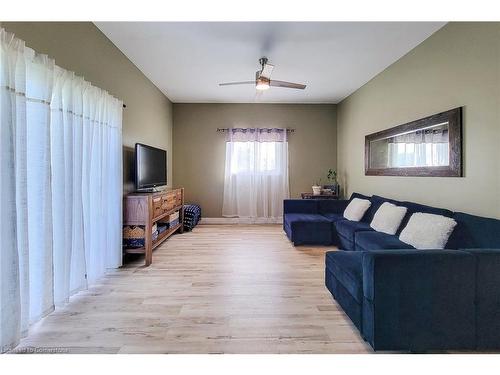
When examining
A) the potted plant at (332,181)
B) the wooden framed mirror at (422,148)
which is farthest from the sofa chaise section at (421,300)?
the potted plant at (332,181)

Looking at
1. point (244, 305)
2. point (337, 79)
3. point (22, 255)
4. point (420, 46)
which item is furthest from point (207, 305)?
Answer: point (337, 79)

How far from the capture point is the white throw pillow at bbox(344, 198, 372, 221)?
13.0ft

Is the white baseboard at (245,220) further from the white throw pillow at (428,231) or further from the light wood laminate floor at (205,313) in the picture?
the white throw pillow at (428,231)

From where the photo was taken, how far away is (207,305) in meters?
2.28

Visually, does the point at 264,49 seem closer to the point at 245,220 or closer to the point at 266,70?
the point at 266,70

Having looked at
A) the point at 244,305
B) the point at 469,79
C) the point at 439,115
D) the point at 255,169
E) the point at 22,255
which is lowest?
the point at 244,305

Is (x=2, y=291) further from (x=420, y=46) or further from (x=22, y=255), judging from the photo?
(x=420, y=46)

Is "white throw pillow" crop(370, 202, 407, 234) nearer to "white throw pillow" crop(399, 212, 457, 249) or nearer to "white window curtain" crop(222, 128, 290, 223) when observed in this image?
"white throw pillow" crop(399, 212, 457, 249)

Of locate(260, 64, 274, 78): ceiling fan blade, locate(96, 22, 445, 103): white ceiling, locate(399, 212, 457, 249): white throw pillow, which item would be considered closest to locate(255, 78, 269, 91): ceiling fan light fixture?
locate(260, 64, 274, 78): ceiling fan blade

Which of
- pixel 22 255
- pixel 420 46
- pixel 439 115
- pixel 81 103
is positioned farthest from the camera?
pixel 420 46

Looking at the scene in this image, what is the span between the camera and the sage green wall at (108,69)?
2.09 metres

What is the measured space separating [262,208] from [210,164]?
1.50 meters

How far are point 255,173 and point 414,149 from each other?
3246 millimetres

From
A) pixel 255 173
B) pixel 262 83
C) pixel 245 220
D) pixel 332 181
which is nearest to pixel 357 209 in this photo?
pixel 332 181
